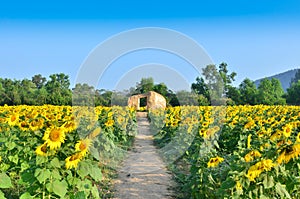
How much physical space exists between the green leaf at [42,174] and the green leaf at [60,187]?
0.37 feet

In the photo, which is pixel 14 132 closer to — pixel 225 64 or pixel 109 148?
pixel 109 148

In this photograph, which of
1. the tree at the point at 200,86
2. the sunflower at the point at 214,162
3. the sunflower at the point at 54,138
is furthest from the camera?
the tree at the point at 200,86

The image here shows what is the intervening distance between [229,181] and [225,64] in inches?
2114

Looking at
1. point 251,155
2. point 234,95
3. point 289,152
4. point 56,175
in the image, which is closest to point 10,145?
point 56,175

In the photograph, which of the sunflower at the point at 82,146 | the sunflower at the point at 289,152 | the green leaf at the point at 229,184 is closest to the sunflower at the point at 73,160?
the sunflower at the point at 82,146

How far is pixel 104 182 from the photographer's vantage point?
6426 millimetres

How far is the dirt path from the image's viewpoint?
577 centimetres

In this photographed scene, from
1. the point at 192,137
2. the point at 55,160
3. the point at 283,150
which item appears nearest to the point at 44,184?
the point at 55,160

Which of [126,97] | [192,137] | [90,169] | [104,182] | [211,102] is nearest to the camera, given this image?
[90,169]

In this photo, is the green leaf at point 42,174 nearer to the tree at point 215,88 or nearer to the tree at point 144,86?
the tree at point 215,88

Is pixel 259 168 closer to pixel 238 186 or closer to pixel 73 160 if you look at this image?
pixel 238 186

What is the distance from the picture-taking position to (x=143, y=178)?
6.83m

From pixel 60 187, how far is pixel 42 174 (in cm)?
21

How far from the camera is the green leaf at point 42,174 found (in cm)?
342
